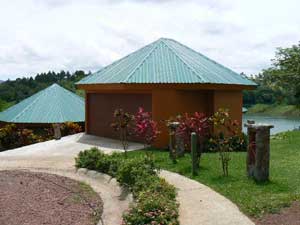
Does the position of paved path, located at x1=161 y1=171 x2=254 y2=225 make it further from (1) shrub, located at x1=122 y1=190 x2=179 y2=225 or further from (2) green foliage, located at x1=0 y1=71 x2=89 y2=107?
(2) green foliage, located at x1=0 y1=71 x2=89 y2=107

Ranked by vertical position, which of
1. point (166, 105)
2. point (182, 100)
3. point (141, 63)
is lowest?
point (166, 105)

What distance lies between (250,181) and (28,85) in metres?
54.8

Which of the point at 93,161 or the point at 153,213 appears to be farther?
the point at 93,161

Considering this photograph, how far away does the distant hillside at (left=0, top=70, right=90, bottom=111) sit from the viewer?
49894 mm

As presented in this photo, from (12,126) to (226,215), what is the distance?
16505 mm

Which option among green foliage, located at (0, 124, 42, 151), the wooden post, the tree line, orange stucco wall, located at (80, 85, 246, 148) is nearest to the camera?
the wooden post

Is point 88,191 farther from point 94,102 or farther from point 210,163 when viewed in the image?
point 94,102

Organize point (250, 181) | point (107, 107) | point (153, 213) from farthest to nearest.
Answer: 1. point (107, 107)
2. point (250, 181)
3. point (153, 213)

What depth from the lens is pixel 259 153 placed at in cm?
1007

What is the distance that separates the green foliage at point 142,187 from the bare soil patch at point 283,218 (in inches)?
53.9

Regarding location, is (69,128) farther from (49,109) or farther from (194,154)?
(194,154)

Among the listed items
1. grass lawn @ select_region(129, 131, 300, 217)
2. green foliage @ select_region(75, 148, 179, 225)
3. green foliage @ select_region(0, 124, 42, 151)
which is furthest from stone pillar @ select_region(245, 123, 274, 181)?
green foliage @ select_region(0, 124, 42, 151)

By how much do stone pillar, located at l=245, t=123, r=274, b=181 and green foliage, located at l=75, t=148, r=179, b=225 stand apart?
6.90ft

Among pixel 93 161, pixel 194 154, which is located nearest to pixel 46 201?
pixel 93 161
